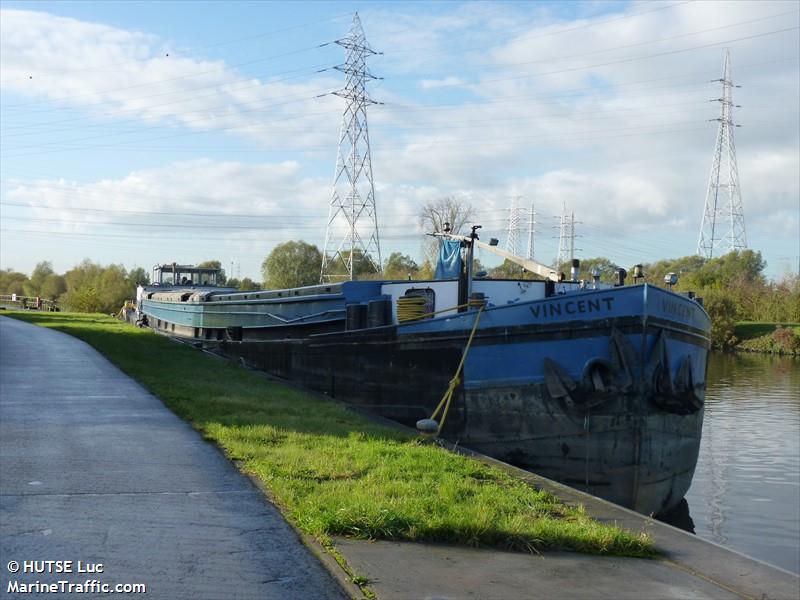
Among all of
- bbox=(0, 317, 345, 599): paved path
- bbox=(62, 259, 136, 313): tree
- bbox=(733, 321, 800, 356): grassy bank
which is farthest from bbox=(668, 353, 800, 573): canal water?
bbox=(62, 259, 136, 313): tree

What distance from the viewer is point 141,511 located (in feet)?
22.1

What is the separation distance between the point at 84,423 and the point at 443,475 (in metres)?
5.22

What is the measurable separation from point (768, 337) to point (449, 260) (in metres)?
41.9

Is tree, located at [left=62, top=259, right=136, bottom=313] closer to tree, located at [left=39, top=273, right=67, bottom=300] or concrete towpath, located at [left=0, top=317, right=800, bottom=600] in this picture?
tree, located at [left=39, top=273, right=67, bottom=300]

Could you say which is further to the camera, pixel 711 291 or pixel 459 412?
pixel 711 291

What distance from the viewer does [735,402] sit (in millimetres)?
25547

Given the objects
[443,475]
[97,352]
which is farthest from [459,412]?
[97,352]

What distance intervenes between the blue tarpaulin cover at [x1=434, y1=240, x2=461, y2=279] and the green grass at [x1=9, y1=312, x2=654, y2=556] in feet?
13.0

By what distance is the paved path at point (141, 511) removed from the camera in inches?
208

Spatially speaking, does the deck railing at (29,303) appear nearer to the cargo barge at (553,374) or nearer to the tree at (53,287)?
the tree at (53,287)

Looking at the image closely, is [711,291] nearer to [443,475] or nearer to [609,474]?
[609,474]

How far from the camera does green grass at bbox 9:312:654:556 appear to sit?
643 cm

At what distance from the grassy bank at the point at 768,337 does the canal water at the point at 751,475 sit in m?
23.3

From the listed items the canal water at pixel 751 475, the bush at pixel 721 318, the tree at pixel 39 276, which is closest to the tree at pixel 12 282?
the tree at pixel 39 276
